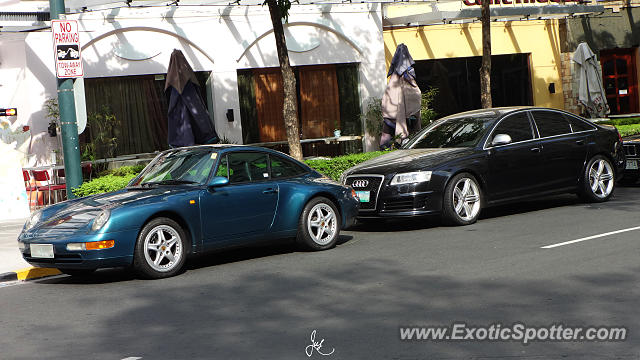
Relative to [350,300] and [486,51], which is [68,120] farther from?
Answer: [486,51]

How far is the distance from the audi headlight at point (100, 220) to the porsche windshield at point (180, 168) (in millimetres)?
A: 1190

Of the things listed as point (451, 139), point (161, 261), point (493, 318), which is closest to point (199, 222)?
point (161, 261)

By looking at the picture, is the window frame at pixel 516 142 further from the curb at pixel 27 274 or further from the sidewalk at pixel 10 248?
the sidewalk at pixel 10 248

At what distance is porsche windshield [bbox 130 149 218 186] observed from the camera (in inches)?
371

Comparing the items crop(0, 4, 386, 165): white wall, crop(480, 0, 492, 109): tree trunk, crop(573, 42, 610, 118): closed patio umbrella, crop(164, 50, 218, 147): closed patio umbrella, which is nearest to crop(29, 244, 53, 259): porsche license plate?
crop(164, 50, 218, 147): closed patio umbrella

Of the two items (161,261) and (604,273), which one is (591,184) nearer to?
(604,273)

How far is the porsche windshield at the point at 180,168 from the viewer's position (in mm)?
9414

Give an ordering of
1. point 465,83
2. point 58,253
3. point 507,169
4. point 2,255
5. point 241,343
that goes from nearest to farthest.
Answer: point 241,343
point 58,253
point 2,255
point 507,169
point 465,83

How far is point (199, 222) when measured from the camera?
8.98 metres

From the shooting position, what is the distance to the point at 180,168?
9672 mm

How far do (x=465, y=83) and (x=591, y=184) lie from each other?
34.5 ft

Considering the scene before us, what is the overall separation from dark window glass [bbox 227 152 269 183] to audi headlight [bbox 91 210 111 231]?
66.4 inches

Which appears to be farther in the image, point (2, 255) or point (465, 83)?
point (465, 83)

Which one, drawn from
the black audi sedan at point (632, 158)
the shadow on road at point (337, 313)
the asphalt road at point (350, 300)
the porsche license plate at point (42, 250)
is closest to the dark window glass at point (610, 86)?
the black audi sedan at point (632, 158)
